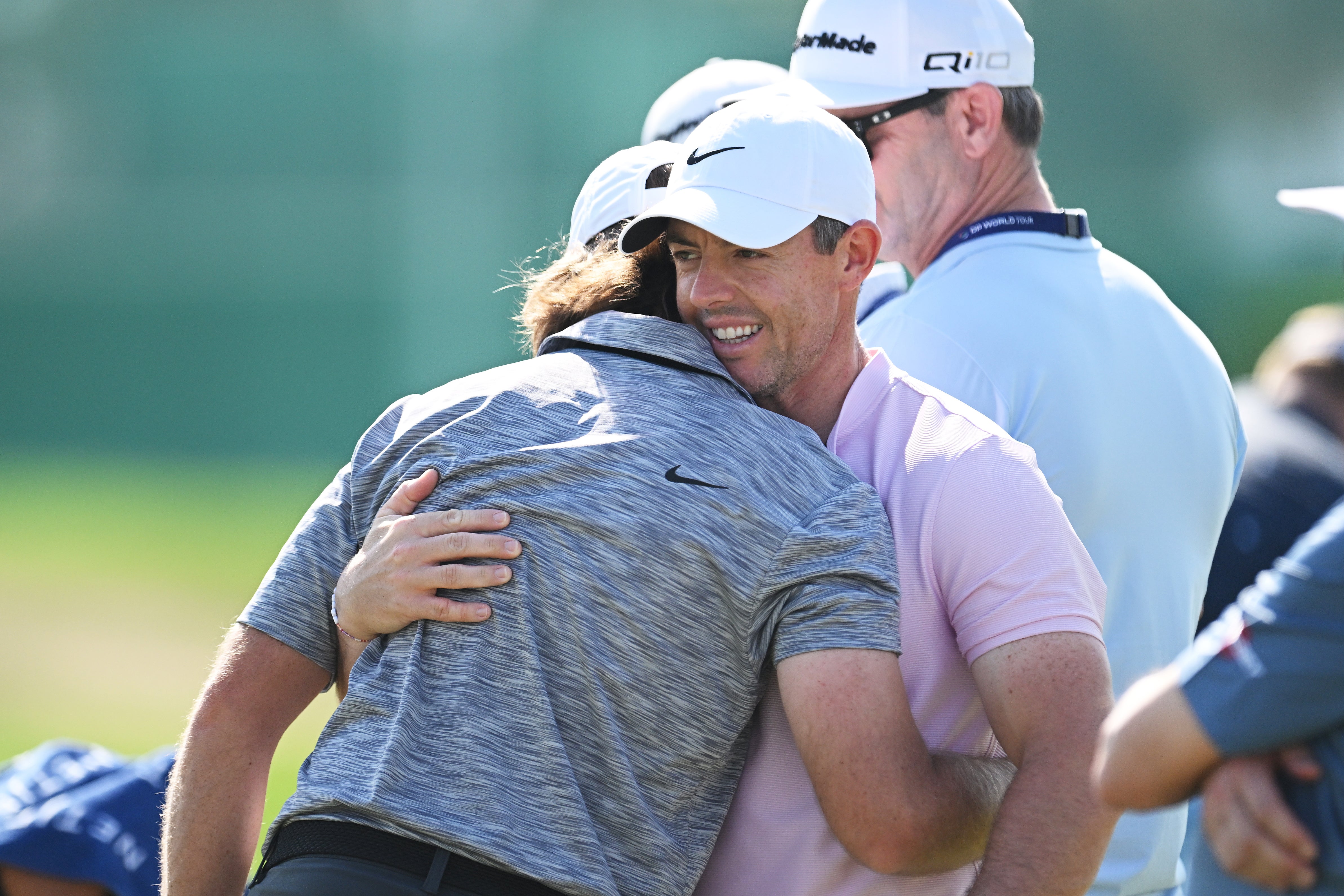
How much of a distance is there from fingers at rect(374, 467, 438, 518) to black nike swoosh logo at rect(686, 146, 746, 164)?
706 millimetres

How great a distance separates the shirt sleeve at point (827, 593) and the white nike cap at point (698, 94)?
243cm

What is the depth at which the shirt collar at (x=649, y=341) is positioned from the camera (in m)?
2.04

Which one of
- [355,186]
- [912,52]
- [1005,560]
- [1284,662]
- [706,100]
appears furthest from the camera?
[355,186]

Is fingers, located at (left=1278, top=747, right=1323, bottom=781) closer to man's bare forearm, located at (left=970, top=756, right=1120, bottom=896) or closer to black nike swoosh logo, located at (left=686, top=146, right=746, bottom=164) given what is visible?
man's bare forearm, located at (left=970, top=756, right=1120, bottom=896)

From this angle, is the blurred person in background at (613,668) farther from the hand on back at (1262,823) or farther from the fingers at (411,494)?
the hand on back at (1262,823)

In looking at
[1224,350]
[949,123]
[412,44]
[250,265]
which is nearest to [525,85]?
[412,44]

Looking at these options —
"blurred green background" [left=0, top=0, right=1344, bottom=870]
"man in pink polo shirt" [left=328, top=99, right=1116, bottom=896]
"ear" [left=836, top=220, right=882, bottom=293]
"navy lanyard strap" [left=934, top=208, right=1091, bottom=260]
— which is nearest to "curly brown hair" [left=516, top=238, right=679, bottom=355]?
"man in pink polo shirt" [left=328, top=99, right=1116, bottom=896]

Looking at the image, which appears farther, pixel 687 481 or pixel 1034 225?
pixel 1034 225

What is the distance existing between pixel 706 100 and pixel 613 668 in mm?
2652

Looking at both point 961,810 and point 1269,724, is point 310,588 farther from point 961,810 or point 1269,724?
point 1269,724

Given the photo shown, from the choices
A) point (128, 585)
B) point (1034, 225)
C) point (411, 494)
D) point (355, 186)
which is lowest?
point (128, 585)

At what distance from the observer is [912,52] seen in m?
3.04

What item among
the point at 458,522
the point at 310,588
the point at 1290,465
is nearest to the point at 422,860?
the point at 458,522

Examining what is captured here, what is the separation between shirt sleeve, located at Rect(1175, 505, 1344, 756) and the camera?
130cm
